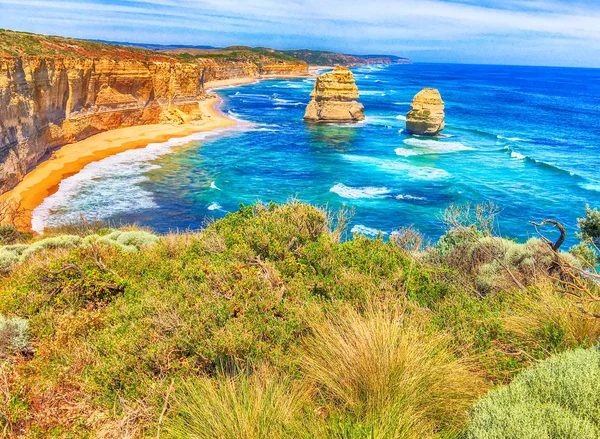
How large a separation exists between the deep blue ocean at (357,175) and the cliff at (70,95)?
4.52 m

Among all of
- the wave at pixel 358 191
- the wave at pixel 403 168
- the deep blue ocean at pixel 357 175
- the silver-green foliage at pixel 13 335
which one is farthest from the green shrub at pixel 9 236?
the wave at pixel 403 168

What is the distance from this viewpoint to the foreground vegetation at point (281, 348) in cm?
383

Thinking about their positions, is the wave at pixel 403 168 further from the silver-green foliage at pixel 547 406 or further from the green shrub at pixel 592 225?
the silver-green foliage at pixel 547 406

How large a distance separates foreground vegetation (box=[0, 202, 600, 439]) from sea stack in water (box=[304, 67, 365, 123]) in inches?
2049

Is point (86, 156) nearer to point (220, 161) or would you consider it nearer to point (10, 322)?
point (220, 161)

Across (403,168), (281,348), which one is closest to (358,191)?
(403,168)

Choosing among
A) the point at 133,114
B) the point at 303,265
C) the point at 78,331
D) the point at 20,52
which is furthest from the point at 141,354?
the point at 133,114

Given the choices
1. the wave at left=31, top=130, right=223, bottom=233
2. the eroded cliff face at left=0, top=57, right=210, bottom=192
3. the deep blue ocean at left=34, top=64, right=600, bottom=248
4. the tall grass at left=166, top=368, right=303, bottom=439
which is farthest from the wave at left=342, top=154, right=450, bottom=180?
the tall grass at left=166, top=368, right=303, bottom=439

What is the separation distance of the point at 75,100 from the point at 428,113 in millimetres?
37580

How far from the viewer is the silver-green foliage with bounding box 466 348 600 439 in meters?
3.20

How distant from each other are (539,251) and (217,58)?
462ft

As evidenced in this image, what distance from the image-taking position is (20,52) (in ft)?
98.9

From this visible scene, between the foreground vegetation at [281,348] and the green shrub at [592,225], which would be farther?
the green shrub at [592,225]

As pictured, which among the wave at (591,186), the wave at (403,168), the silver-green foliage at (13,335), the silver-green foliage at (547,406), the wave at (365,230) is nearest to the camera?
the silver-green foliage at (547,406)
